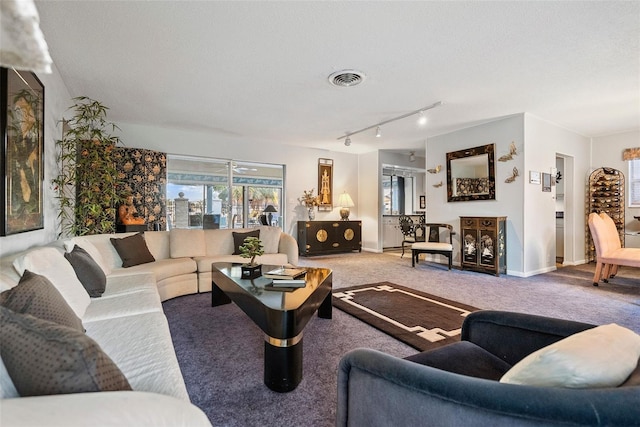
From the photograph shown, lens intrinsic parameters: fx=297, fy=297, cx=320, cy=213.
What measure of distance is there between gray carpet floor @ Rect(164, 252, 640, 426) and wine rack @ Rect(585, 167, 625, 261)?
1011mm

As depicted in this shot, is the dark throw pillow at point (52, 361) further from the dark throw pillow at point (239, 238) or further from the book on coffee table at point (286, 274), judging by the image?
the dark throw pillow at point (239, 238)

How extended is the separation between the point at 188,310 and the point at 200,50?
246 centimetres

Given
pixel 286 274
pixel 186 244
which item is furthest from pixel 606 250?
pixel 186 244

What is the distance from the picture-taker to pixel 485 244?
4.68 m

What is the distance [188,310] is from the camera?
2.94 meters

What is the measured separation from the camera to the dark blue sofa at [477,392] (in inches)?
22.1

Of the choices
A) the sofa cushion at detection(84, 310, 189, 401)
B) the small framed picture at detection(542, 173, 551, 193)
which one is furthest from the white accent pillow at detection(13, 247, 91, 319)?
the small framed picture at detection(542, 173, 551, 193)

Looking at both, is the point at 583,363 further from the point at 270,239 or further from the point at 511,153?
the point at 511,153

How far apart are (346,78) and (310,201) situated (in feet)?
12.1

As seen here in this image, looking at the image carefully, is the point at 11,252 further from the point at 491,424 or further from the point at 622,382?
the point at 622,382

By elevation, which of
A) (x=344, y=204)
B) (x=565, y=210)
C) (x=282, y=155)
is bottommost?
(x=565, y=210)

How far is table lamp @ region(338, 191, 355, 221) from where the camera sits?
6.88 metres

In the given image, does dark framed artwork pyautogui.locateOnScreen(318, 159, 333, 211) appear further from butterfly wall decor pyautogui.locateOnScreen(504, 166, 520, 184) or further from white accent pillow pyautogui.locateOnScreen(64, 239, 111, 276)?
white accent pillow pyautogui.locateOnScreen(64, 239, 111, 276)

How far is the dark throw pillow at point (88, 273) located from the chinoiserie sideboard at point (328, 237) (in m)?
4.34
